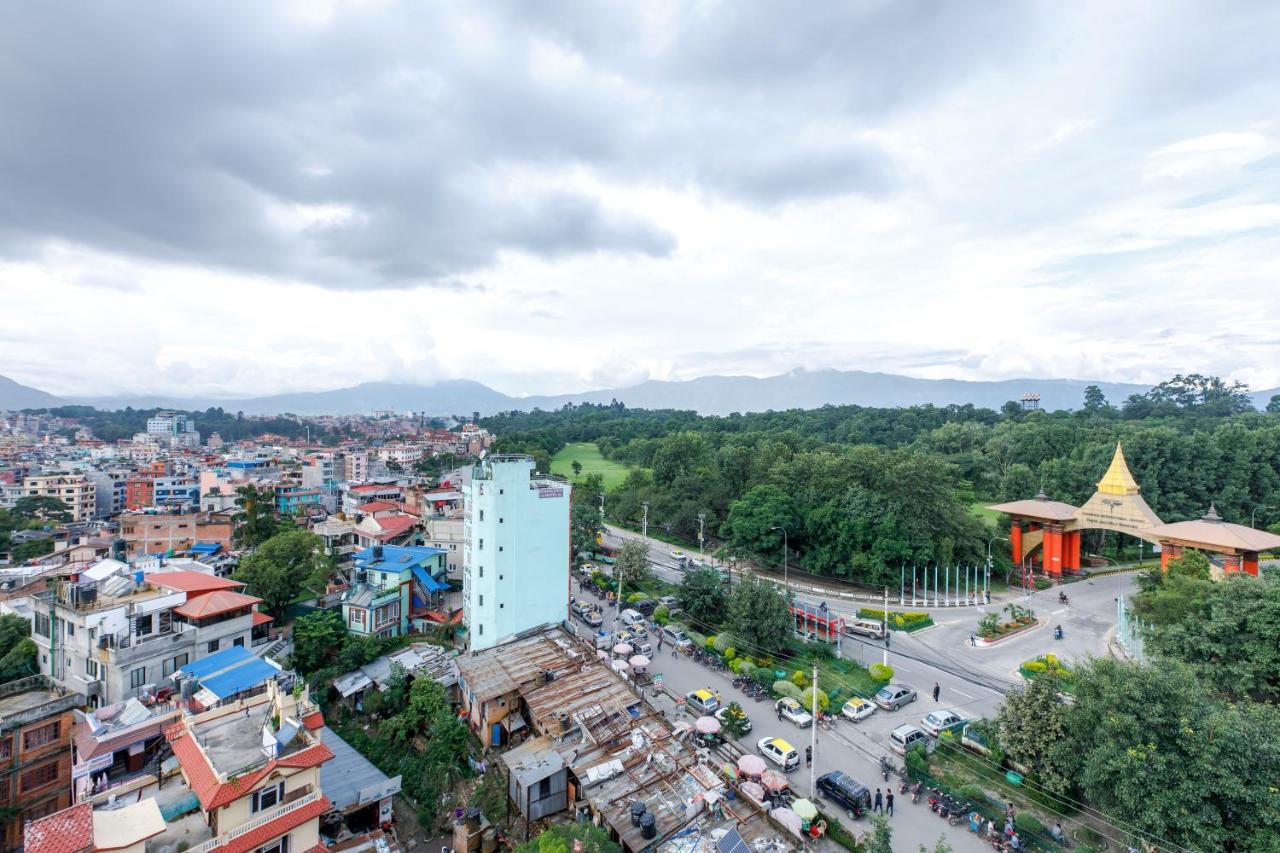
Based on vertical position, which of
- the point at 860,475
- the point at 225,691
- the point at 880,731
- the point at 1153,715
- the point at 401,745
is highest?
the point at 860,475

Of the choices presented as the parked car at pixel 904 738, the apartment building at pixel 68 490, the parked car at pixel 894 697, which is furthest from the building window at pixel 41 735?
the apartment building at pixel 68 490

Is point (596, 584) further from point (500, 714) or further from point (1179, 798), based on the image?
point (1179, 798)

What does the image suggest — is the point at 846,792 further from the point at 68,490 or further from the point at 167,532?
the point at 68,490

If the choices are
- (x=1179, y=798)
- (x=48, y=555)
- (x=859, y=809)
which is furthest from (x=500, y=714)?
(x=48, y=555)

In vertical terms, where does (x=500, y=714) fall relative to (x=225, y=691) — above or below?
below

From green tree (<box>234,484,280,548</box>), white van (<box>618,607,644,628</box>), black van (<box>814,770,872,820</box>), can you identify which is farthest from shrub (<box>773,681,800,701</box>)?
green tree (<box>234,484,280,548</box>)

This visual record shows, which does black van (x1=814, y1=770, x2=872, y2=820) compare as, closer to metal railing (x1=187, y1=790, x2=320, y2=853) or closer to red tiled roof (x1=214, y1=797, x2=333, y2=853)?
red tiled roof (x1=214, y1=797, x2=333, y2=853)
